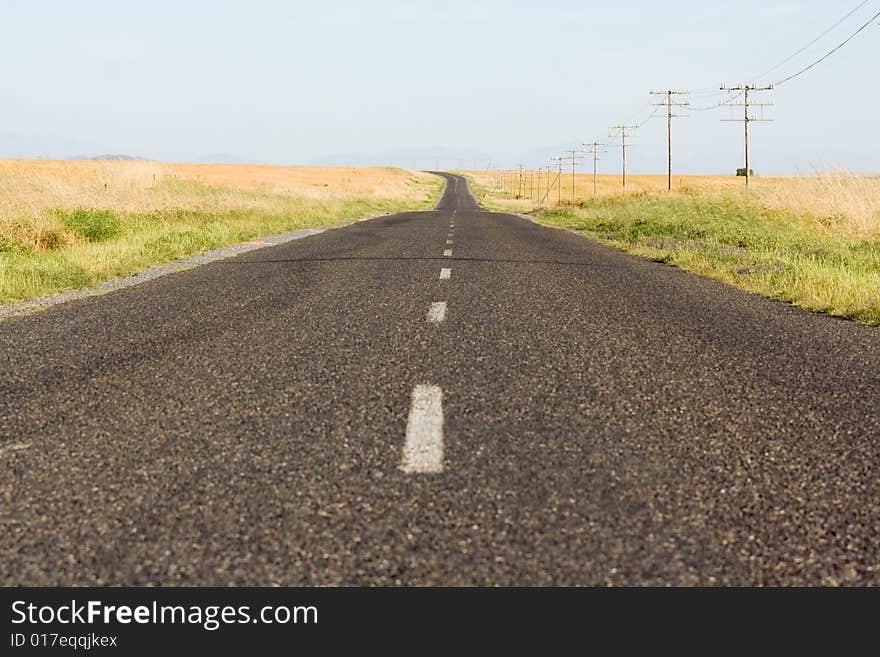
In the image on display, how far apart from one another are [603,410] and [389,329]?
3131 mm

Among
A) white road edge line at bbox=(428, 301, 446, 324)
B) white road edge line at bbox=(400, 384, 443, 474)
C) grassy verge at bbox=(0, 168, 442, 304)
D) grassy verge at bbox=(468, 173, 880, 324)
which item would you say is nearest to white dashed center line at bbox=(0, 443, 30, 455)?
white road edge line at bbox=(400, 384, 443, 474)

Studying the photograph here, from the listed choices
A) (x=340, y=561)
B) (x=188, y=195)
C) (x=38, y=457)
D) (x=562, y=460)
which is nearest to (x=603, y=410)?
(x=562, y=460)

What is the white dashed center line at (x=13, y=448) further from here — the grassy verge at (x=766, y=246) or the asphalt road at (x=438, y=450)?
the grassy verge at (x=766, y=246)

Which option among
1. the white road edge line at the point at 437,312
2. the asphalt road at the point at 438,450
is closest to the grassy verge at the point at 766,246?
the asphalt road at the point at 438,450

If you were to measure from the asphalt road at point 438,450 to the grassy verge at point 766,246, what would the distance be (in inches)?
97.1

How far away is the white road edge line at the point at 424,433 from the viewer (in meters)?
3.86

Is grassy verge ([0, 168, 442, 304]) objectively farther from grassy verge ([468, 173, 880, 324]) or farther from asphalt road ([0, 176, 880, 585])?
grassy verge ([468, 173, 880, 324])

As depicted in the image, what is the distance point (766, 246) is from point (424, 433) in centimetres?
1691

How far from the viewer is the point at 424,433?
4359mm

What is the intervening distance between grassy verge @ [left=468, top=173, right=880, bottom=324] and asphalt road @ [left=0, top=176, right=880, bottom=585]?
8.09 feet

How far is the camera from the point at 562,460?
3971mm
